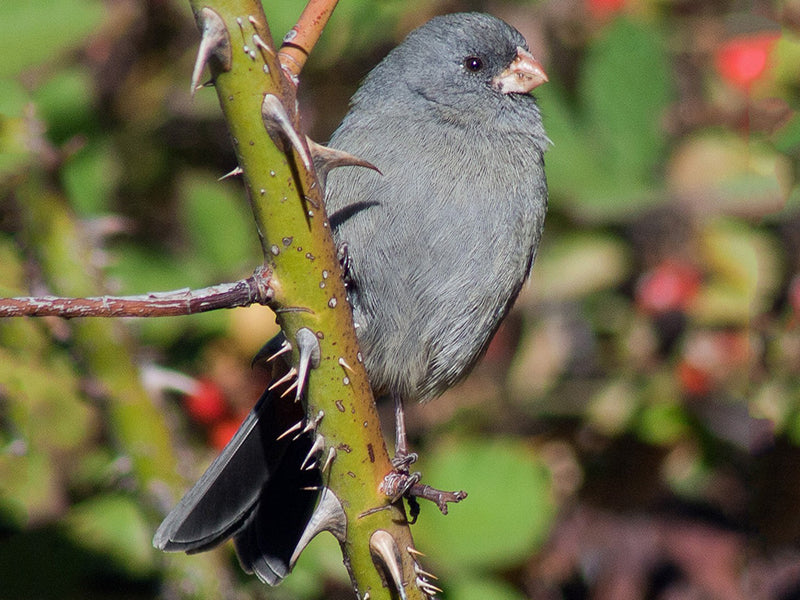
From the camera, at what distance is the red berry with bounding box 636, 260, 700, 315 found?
3.76m

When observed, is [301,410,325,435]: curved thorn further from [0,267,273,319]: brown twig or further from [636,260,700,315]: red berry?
[636,260,700,315]: red berry

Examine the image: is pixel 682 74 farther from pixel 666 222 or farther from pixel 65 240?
pixel 65 240

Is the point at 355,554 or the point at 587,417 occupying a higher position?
the point at 355,554

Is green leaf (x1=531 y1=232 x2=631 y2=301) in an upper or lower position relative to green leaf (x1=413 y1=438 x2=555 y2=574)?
upper

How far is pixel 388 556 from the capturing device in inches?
71.5

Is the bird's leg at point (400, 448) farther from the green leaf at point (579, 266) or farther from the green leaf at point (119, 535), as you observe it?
the green leaf at point (579, 266)

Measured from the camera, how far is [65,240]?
2.70m

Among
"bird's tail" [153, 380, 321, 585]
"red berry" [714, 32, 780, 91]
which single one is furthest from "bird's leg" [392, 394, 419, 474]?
"red berry" [714, 32, 780, 91]

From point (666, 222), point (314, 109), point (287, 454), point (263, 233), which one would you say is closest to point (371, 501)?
point (263, 233)

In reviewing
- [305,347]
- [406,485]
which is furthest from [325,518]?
[305,347]

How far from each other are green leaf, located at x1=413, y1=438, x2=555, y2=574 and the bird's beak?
118 centimetres

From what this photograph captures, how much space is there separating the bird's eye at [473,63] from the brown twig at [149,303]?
1675mm

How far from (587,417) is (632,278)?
72 cm

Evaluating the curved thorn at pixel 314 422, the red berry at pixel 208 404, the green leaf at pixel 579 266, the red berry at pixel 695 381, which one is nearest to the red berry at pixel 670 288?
the green leaf at pixel 579 266
